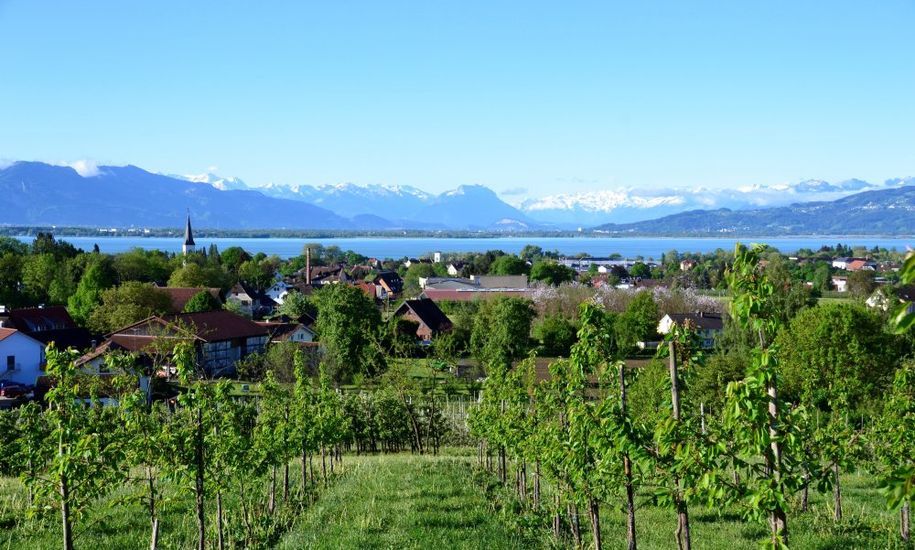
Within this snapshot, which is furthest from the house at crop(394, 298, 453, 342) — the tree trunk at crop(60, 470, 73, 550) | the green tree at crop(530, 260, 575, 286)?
the tree trunk at crop(60, 470, 73, 550)

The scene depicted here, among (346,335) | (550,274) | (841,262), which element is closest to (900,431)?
(346,335)

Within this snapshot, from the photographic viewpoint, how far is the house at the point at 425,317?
6600cm

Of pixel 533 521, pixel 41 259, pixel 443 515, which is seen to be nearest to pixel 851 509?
pixel 533 521

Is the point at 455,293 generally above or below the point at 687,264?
below

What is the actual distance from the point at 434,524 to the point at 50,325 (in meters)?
50.0

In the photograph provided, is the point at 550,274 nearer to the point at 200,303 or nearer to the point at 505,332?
the point at 505,332

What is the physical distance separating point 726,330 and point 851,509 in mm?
31250

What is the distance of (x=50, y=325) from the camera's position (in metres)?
54.7

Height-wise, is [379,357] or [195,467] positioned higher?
[195,467]

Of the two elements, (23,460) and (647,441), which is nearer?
(647,441)

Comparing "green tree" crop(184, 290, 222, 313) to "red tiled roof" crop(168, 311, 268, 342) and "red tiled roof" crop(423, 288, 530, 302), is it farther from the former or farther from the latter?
"red tiled roof" crop(423, 288, 530, 302)

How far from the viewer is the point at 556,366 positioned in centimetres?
1363

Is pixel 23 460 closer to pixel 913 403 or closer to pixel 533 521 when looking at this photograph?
pixel 533 521

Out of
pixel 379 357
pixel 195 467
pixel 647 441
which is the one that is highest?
pixel 647 441
